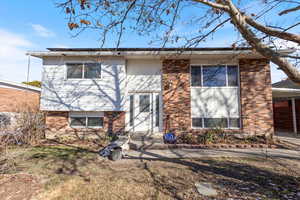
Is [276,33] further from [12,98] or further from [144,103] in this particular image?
[12,98]

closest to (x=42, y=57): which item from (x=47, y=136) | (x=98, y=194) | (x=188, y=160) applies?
(x=47, y=136)

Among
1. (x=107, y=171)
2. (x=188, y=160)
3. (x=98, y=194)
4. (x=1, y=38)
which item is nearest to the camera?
(x=98, y=194)

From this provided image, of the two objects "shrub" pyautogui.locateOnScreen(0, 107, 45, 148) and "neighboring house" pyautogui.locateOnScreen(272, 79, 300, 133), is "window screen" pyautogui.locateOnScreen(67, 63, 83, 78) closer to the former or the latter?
"shrub" pyautogui.locateOnScreen(0, 107, 45, 148)

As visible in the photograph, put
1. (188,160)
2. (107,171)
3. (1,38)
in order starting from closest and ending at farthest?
(107,171) → (188,160) → (1,38)

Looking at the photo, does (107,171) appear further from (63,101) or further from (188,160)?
(63,101)

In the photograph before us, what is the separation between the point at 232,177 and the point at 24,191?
4.84m

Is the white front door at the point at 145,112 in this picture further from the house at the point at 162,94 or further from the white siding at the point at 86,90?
the white siding at the point at 86,90

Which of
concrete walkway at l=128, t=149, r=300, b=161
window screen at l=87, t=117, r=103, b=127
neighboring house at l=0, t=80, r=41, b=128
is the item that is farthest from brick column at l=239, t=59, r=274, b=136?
neighboring house at l=0, t=80, r=41, b=128

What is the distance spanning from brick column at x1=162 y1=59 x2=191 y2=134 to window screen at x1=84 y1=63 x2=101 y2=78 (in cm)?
358

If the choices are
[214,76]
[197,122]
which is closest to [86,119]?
[197,122]

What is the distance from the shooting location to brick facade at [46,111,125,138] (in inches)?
311

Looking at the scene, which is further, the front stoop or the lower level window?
the lower level window

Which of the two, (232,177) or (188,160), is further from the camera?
(188,160)

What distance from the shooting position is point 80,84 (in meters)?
7.93
